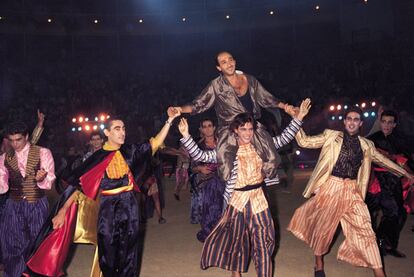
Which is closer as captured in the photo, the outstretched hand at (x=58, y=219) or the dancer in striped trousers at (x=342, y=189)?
the outstretched hand at (x=58, y=219)

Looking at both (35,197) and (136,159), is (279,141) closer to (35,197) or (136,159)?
(136,159)

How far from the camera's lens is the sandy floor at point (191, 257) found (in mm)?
5262

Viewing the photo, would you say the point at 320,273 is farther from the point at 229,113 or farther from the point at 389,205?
the point at 229,113

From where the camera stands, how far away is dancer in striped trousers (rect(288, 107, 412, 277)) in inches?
187

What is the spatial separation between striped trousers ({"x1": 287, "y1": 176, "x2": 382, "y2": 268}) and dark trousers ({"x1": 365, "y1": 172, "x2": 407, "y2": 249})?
1.03 meters

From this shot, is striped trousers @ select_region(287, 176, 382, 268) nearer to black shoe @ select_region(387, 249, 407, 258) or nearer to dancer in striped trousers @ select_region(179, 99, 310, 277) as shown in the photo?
dancer in striped trousers @ select_region(179, 99, 310, 277)

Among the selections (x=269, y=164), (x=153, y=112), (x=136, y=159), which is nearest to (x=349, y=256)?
(x=269, y=164)

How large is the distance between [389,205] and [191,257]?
276cm

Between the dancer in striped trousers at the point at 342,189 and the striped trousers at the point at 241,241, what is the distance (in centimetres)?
73

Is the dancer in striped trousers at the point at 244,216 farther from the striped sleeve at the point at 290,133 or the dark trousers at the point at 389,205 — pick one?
the dark trousers at the point at 389,205

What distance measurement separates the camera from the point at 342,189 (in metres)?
4.81

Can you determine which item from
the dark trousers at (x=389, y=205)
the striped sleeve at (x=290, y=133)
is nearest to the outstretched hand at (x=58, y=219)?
the striped sleeve at (x=290, y=133)

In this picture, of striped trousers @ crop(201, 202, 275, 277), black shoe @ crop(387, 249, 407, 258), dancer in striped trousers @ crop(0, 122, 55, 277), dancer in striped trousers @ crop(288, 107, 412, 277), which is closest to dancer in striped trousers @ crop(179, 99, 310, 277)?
striped trousers @ crop(201, 202, 275, 277)

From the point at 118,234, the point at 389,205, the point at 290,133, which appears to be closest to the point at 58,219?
the point at 118,234
